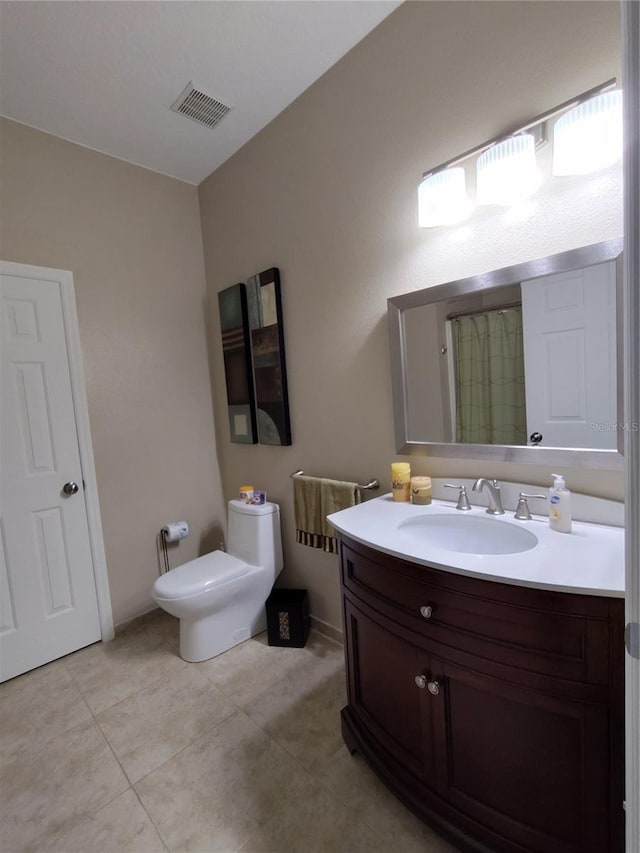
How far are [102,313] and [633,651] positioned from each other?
8.60 feet

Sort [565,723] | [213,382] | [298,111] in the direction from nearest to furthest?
[565,723] < [298,111] < [213,382]

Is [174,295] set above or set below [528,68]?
below

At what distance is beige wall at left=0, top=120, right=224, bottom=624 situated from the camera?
6.78 ft

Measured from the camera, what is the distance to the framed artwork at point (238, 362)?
2.39 meters

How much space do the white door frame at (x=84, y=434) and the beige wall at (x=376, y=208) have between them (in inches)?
34.5

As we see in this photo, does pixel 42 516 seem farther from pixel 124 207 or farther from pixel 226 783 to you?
pixel 124 207

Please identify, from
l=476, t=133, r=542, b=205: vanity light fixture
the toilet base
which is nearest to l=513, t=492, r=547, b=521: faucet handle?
l=476, t=133, r=542, b=205: vanity light fixture

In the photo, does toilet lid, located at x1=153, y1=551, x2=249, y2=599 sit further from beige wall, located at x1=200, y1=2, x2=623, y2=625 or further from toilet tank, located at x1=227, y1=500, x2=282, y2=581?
beige wall, located at x1=200, y1=2, x2=623, y2=625

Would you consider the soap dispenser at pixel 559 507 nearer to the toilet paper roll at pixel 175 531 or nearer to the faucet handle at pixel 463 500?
the faucet handle at pixel 463 500

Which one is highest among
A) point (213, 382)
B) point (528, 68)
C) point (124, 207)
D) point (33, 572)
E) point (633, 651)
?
point (124, 207)

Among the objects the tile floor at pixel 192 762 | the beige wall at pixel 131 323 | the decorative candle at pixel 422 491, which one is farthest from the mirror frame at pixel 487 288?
the beige wall at pixel 131 323

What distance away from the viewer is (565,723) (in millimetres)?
855

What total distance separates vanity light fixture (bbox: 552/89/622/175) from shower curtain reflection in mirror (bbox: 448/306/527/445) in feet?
1.34

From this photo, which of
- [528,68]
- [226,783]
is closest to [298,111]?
[528,68]
